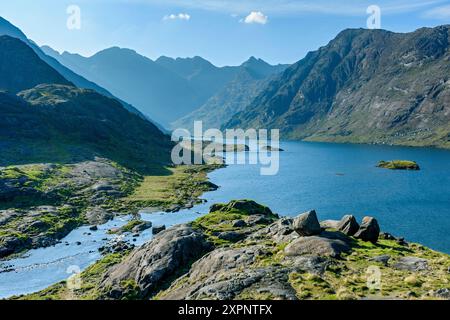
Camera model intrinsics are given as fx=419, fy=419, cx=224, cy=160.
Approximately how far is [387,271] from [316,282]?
9340 mm

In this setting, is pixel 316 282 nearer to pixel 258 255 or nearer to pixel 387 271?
pixel 387 271

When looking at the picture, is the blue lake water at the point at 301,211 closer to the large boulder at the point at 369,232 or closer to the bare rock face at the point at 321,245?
the bare rock face at the point at 321,245

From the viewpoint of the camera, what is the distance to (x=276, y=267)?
1955 inches

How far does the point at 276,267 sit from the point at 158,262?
2203 centimetres

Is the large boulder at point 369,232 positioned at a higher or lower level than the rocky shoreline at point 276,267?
higher

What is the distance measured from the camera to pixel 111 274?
231 feet

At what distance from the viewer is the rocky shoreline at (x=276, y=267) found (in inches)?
1670

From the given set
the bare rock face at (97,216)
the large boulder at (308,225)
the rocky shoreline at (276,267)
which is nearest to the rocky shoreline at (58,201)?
the bare rock face at (97,216)

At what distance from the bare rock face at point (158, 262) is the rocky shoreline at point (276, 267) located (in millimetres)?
154

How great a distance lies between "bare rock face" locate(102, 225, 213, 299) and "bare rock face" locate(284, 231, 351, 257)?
1741cm

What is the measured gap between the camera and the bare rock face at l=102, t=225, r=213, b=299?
203ft

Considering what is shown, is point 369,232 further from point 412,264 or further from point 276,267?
point 276,267

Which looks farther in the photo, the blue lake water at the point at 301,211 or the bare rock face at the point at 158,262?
the blue lake water at the point at 301,211

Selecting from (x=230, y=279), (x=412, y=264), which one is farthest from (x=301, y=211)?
(x=230, y=279)
